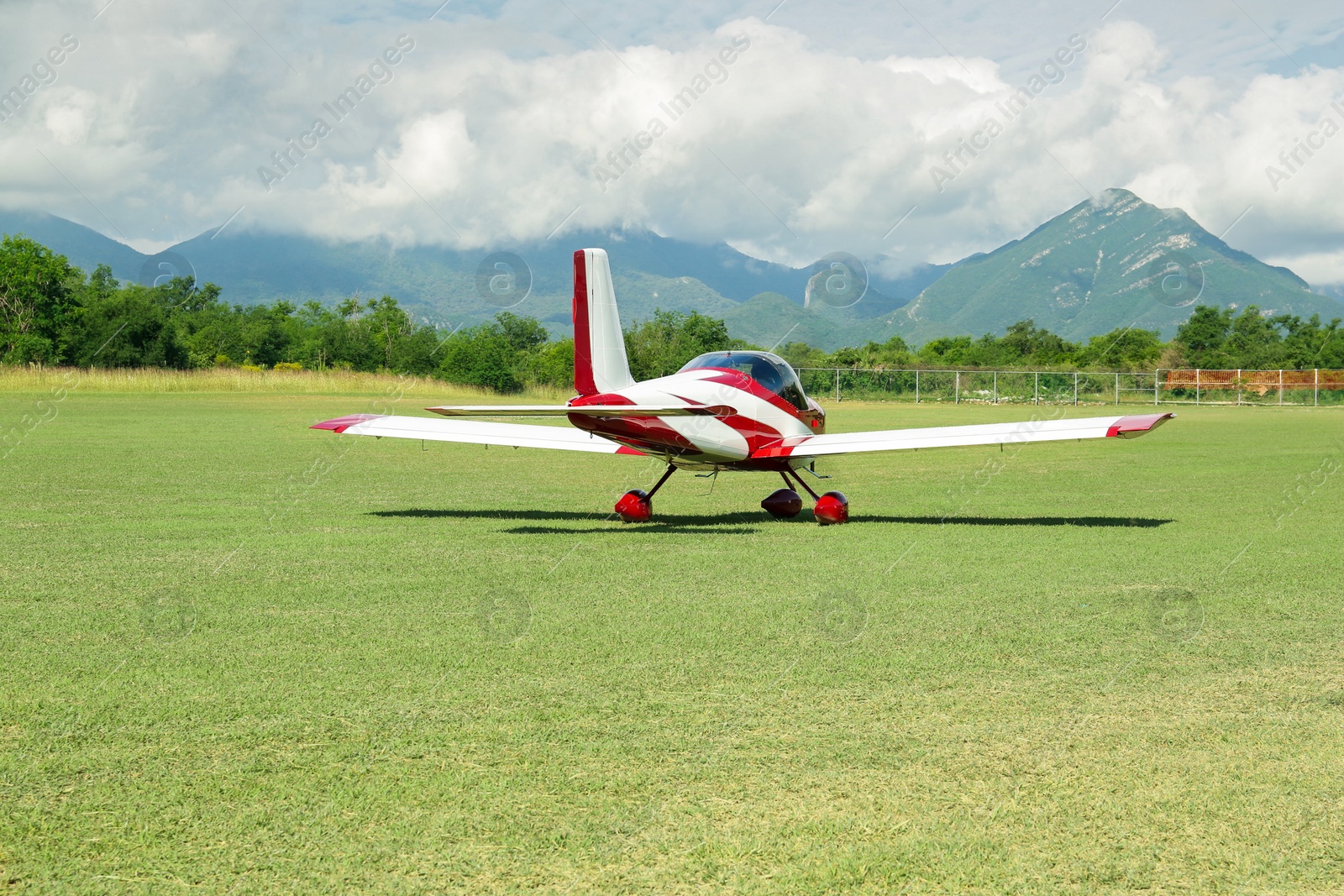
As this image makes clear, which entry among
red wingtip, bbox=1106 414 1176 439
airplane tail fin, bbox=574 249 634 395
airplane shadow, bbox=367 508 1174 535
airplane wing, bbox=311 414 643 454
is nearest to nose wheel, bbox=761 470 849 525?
airplane shadow, bbox=367 508 1174 535

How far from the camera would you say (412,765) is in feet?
12.9

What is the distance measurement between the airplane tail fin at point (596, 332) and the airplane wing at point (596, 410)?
1.35 metres

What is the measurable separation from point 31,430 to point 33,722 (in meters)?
22.4

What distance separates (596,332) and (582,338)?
163 mm

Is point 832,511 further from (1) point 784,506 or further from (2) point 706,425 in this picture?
(2) point 706,425

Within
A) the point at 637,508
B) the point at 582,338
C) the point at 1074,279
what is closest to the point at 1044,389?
the point at 637,508

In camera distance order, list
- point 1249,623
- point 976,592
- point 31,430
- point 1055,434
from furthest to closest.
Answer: point 31,430 → point 1055,434 → point 976,592 → point 1249,623

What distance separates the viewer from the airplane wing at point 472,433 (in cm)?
1231

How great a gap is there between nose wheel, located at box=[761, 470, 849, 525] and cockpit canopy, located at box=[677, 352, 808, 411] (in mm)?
947

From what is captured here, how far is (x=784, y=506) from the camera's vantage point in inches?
480

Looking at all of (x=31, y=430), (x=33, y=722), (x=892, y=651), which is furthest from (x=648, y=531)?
(x=31, y=430)

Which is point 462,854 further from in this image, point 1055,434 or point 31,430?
point 31,430

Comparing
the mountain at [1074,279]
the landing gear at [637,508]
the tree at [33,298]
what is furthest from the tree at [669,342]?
the mountain at [1074,279]

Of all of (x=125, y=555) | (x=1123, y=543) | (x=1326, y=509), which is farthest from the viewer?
(x=1326, y=509)
